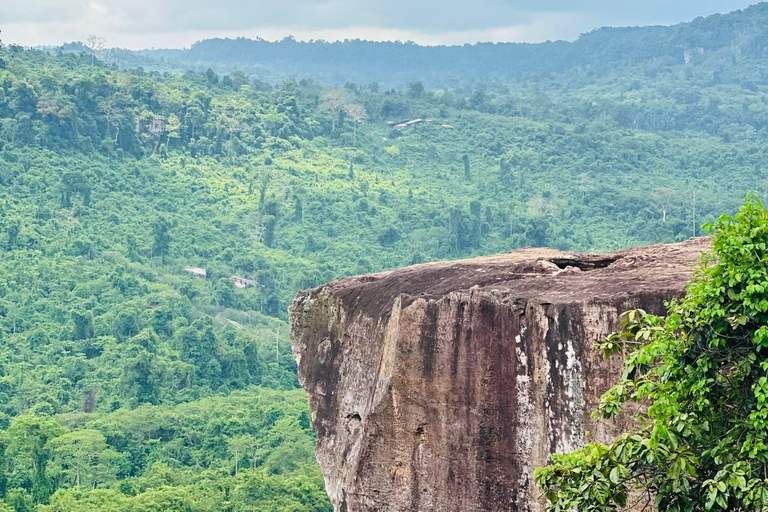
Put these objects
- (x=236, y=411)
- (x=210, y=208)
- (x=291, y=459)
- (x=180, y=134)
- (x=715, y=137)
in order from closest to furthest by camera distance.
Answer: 1. (x=291, y=459)
2. (x=236, y=411)
3. (x=210, y=208)
4. (x=180, y=134)
5. (x=715, y=137)

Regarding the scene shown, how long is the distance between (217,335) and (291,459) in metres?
11.9

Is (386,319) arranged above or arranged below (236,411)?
above

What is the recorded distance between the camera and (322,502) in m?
30.8

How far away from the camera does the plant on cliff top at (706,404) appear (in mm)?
6316

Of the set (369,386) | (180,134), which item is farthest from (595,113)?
(369,386)

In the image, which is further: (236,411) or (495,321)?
(236,411)

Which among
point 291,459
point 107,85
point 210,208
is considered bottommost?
point 291,459

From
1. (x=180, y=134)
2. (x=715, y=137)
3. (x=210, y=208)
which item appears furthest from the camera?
(x=715, y=137)

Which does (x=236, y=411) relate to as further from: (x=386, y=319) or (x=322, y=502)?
(x=386, y=319)

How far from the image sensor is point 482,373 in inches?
337

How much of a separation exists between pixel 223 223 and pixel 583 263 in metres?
51.9

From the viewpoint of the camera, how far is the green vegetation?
35.8 metres

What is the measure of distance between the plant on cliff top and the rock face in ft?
3.60

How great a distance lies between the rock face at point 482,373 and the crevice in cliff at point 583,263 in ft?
0.04
